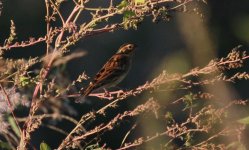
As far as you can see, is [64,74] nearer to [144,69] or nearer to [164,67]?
[164,67]

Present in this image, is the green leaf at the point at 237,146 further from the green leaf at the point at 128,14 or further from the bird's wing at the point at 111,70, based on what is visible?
the bird's wing at the point at 111,70

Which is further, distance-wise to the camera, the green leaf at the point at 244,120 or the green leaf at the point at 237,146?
the green leaf at the point at 244,120

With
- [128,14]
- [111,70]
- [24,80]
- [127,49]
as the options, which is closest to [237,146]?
[128,14]

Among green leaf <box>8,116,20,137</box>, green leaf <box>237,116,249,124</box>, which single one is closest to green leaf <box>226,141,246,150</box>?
green leaf <box>237,116,249,124</box>

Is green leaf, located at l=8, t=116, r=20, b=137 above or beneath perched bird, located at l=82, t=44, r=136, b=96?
above

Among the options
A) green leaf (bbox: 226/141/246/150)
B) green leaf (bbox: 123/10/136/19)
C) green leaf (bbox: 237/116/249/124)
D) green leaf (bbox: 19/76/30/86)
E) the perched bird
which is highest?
green leaf (bbox: 123/10/136/19)

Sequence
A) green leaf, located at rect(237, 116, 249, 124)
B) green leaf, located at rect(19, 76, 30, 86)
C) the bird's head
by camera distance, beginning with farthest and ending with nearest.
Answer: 1. the bird's head
2. green leaf, located at rect(237, 116, 249, 124)
3. green leaf, located at rect(19, 76, 30, 86)

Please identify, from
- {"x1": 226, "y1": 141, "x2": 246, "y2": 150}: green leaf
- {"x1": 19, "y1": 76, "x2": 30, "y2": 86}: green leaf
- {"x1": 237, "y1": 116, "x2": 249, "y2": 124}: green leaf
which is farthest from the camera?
{"x1": 237, "y1": 116, "x2": 249, "y2": 124}: green leaf

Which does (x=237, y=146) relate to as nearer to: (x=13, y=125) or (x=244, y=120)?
(x=244, y=120)

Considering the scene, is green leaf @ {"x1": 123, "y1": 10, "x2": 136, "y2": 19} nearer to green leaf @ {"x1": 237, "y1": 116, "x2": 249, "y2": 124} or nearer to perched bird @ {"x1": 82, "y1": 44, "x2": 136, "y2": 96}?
green leaf @ {"x1": 237, "y1": 116, "x2": 249, "y2": 124}

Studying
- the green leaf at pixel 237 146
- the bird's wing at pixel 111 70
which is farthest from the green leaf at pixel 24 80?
the bird's wing at pixel 111 70
